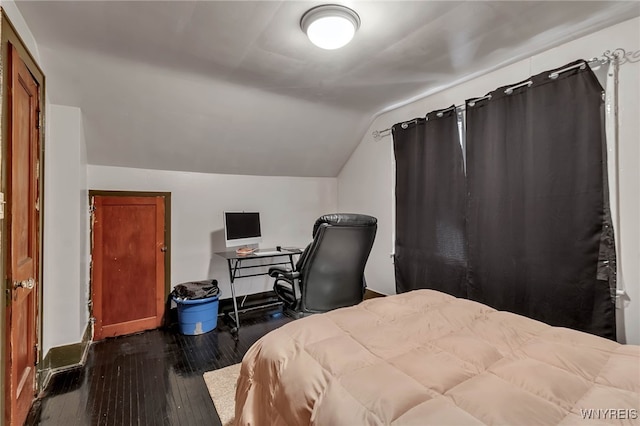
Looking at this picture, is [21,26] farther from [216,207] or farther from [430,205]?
[430,205]

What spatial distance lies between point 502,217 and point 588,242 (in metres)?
0.54

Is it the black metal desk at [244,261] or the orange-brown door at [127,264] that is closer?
the orange-brown door at [127,264]

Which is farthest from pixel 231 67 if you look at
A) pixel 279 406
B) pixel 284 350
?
pixel 279 406

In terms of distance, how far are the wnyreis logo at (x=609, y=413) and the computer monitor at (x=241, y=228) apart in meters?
3.13

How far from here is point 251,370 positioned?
1.42 m

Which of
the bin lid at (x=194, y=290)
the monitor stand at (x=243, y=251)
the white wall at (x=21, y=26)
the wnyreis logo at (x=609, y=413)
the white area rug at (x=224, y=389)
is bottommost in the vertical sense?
the white area rug at (x=224, y=389)

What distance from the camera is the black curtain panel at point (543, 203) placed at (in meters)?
1.88

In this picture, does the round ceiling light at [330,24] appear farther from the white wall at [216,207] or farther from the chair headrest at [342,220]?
the white wall at [216,207]

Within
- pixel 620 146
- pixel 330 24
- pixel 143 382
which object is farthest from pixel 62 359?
pixel 620 146

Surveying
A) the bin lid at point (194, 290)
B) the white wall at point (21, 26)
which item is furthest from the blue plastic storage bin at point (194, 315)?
the white wall at point (21, 26)

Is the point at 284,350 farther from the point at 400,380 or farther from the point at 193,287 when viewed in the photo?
the point at 193,287

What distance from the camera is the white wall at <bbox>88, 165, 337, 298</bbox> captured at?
10.6 ft

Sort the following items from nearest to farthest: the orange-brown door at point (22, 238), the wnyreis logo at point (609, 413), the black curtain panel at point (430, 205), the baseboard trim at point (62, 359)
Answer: the wnyreis logo at point (609, 413)
the orange-brown door at point (22, 238)
the baseboard trim at point (62, 359)
the black curtain panel at point (430, 205)

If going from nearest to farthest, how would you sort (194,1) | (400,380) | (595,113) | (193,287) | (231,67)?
(400,380), (194,1), (595,113), (231,67), (193,287)
